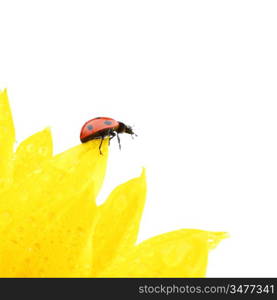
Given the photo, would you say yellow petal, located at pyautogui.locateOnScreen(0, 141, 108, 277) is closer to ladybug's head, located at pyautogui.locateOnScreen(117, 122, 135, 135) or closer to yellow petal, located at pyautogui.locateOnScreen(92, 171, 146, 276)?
yellow petal, located at pyautogui.locateOnScreen(92, 171, 146, 276)

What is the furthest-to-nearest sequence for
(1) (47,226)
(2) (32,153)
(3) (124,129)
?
(3) (124,129), (2) (32,153), (1) (47,226)

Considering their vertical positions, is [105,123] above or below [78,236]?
above

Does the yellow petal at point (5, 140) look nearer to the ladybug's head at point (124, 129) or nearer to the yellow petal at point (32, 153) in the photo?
the yellow petal at point (32, 153)

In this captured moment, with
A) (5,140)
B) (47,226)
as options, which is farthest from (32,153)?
(47,226)

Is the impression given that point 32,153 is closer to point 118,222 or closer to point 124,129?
point 118,222

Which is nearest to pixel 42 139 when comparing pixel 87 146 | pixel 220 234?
pixel 87 146

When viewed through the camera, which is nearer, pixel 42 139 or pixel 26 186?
pixel 26 186

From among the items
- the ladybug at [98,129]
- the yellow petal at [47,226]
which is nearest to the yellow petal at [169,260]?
the yellow petal at [47,226]
